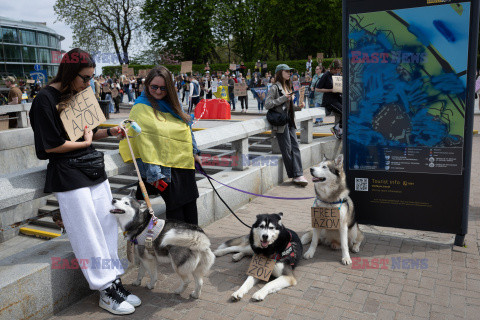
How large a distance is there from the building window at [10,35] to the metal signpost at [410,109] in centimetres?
7624

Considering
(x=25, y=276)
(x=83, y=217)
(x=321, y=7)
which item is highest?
(x=321, y=7)

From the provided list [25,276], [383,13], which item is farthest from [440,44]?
[25,276]

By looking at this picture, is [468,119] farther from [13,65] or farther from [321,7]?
[13,65]

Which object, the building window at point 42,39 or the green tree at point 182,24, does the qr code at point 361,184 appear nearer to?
the green tree at point 182,24

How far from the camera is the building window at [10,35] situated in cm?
6706

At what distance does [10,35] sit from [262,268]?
79.1m

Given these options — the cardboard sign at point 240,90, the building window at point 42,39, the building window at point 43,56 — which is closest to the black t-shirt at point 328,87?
the cardboard sign at point 240,90

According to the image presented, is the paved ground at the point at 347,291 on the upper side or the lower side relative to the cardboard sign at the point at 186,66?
lower

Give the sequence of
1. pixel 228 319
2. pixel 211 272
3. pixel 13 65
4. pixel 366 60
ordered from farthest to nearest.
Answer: pixel 13 65 → pixel 366 60 → pixel 211 272 → pixel 228 319

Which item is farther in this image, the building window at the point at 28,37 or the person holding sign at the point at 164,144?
the building window at the point at 28,37

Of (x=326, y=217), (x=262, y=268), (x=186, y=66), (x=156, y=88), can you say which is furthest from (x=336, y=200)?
(x=186, y=66)

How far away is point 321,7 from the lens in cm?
4641

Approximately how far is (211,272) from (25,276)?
1.98m

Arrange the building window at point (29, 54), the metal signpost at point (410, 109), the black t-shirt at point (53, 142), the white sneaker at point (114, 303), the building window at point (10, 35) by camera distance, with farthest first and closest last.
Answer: the building window at point (29, 54) < the building window at point (10, 35) < the metal signpost at point (410, 109) < the white sneaker at point (114, 303) < the black t-shirt at point (53, 142)
